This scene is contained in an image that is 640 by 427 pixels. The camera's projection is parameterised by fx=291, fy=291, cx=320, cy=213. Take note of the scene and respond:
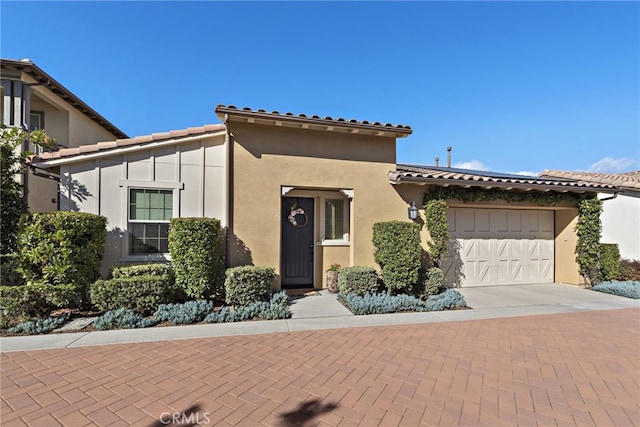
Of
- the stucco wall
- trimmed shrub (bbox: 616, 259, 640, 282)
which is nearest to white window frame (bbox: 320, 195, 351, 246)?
trimmed shrub (bbox: 616, 259, 640, 282)

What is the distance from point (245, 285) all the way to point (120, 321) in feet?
7.50

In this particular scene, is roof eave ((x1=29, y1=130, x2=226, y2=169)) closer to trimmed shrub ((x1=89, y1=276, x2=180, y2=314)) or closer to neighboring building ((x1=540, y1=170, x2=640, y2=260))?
trimmed shrub ((x1=89, y1=276, x2=180, y2=314))

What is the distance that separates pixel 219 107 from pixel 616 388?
815cm

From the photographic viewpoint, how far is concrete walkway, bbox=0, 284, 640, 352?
185 inches

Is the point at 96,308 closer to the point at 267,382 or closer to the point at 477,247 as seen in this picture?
the point at 267,382

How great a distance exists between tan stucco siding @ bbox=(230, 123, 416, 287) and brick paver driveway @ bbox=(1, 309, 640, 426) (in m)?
3.03

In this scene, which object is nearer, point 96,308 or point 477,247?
point 96,308

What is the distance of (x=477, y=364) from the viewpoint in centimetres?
404

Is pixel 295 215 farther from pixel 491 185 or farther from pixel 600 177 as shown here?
pixel 600 177

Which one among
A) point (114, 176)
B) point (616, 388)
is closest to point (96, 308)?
point (114, 176)

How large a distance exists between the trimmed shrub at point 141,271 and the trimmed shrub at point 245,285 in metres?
1.27

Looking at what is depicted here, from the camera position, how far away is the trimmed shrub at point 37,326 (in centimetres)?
491

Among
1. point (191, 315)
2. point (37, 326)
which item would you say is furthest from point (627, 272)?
point (37, 326)

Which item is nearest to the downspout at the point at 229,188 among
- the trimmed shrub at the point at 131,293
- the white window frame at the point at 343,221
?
the trimmed shrub at the point at 131,293
